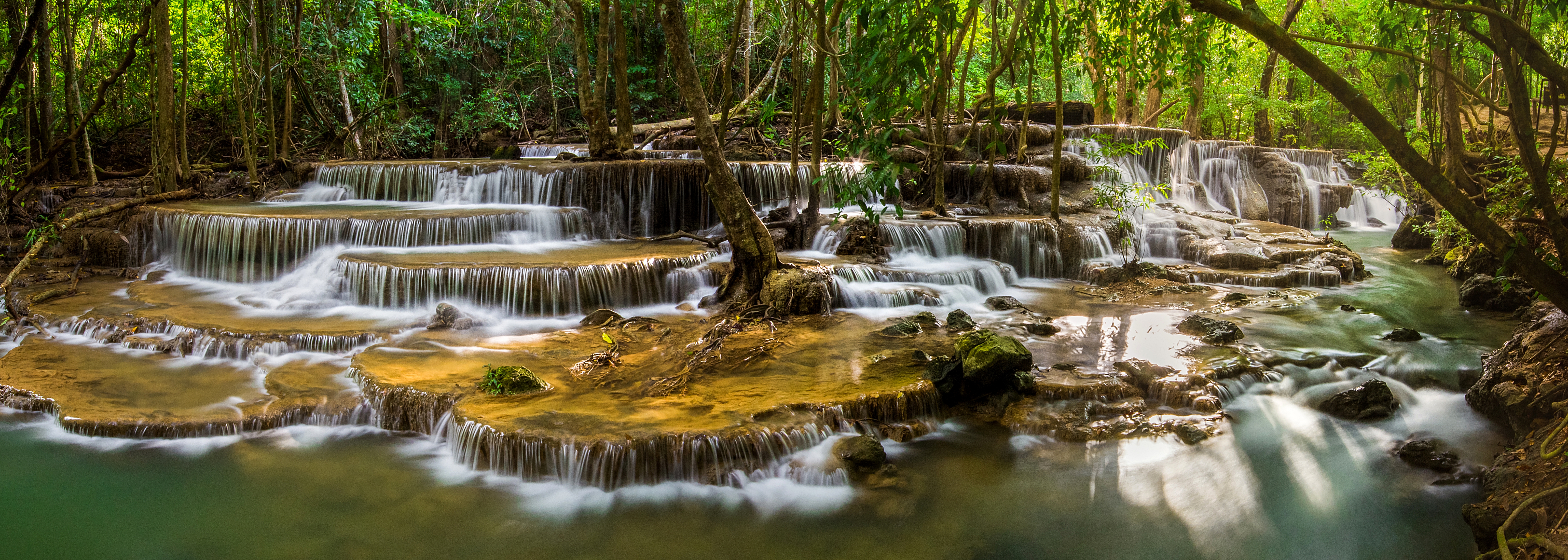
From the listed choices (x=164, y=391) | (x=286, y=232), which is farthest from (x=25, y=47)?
(x=164, y=391)

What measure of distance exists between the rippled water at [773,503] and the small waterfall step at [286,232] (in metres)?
3.87

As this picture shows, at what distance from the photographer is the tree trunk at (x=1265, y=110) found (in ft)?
66.5

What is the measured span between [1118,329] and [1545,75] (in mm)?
4422

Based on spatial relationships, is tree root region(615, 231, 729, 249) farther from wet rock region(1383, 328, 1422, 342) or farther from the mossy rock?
wet rock region(1383, 328, 1422, 342)

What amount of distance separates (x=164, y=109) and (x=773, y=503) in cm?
1057

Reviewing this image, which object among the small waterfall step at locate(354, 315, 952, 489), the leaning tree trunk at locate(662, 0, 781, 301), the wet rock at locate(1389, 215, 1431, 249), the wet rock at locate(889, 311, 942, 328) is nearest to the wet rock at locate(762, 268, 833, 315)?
the leaning tree trunk at locate(662, 0, 781, 301)

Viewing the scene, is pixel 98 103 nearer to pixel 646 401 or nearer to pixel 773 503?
pixel 646 401

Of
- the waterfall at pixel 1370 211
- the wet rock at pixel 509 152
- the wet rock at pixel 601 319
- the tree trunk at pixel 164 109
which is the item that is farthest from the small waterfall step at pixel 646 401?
the waterfall at pixel 1370 211

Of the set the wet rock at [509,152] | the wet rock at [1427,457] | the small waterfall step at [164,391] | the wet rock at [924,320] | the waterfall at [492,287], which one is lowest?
the wet rock at [1427,457]

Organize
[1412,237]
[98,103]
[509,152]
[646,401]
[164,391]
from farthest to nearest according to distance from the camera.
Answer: [509,152] → [1412,237] → [98,103] → [164,391] → [646,401]

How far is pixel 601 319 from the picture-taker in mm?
7723

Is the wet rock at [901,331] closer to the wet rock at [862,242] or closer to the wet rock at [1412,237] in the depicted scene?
the wet rock at [862,242]

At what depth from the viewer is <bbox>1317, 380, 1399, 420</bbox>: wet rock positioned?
593 centimetres

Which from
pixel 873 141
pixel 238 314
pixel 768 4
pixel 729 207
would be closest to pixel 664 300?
pixel 729 207
